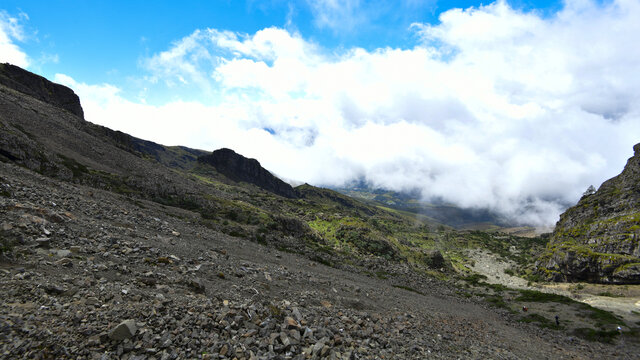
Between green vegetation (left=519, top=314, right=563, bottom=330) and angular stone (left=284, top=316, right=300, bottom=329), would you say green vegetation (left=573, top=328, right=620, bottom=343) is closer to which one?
green vegetation (left=519, top=314, right=563, bottom=330)

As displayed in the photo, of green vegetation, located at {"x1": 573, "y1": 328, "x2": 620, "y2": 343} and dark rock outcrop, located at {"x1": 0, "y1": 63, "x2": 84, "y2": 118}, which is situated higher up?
dark rock outcrop, located at {"x1": 0, "y1": 63, "x2": 84, "y2": 118}

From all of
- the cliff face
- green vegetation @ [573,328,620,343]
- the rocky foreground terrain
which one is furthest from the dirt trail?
the rocky foreground terrain

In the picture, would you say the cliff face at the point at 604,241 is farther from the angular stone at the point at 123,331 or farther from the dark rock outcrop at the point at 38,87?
the dark rock outcrop at the point at 38,87

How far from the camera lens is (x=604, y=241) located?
8406 cm

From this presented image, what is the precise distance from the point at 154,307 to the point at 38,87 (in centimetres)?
15219

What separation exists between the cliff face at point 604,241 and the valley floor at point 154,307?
71.5 metres

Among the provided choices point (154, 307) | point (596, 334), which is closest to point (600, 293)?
point (596, 334)

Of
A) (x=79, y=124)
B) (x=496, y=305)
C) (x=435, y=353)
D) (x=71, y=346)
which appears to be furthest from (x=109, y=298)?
(x=79, y=124)

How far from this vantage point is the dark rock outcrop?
315 feet

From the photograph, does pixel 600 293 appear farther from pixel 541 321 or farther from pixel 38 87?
pixel 38 87

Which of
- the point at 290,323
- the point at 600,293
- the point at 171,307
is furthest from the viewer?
the point at 600,293

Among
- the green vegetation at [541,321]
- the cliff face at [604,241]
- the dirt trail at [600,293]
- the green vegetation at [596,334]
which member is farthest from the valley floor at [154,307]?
the cliff face at [604,241]

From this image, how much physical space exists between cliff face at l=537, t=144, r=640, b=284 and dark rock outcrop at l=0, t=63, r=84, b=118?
19585 centimetres

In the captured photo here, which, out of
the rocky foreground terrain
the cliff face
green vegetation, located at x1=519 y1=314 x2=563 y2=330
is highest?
the cliff face
